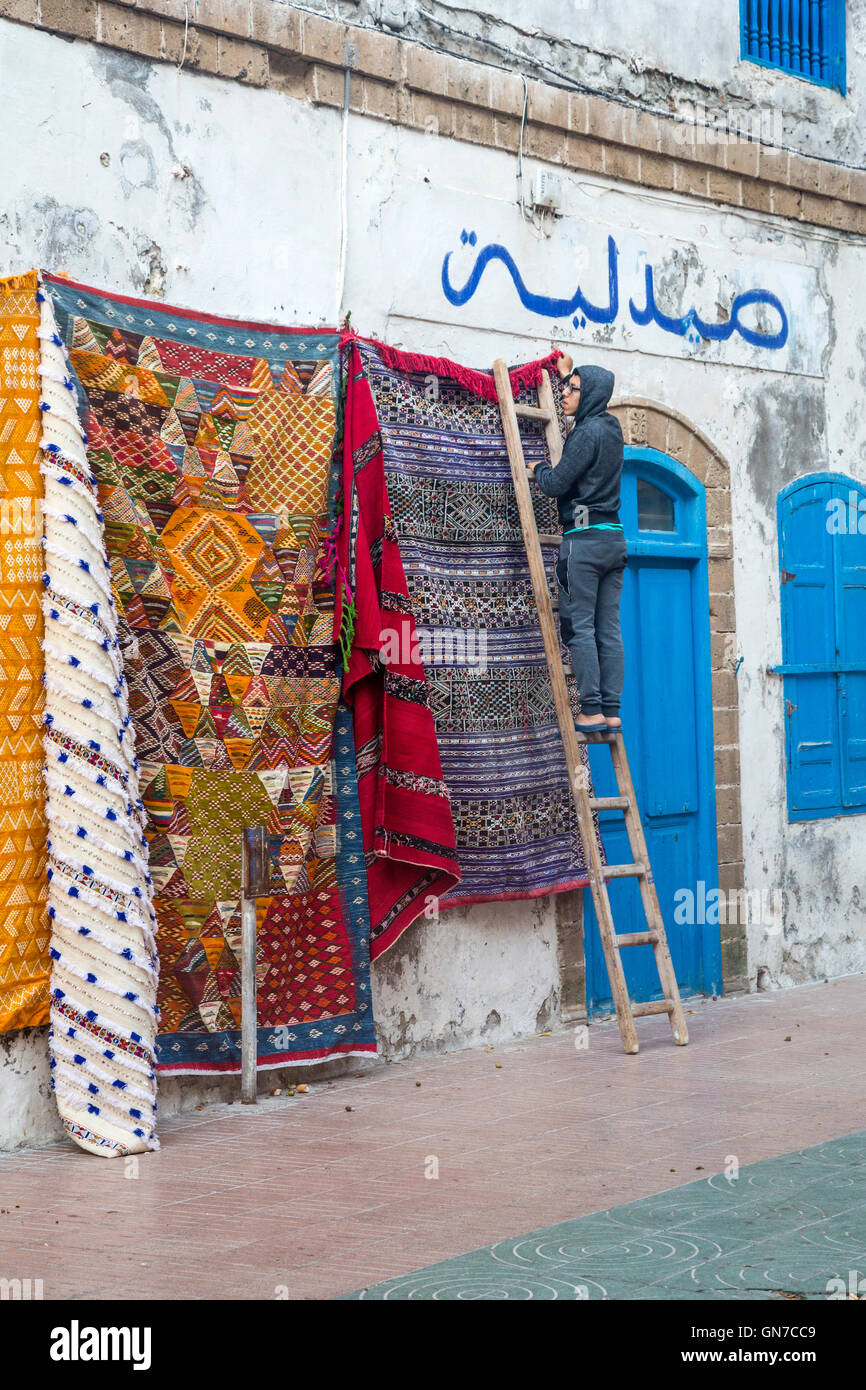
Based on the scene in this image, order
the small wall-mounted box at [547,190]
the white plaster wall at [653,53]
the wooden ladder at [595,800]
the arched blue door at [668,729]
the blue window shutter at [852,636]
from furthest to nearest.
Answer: the blue window shutter at [852,636], the arched blue door at [668,729], the small wall-mounted box at [547,190], the white plaster wall at [653,53], the wooden ladder at [595,800]

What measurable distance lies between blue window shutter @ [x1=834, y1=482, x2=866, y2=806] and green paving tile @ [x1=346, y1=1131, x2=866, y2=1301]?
4.80 metres

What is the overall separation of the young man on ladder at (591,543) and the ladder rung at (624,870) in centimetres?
60

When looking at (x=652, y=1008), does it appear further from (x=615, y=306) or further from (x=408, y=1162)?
(x=615, y=306)

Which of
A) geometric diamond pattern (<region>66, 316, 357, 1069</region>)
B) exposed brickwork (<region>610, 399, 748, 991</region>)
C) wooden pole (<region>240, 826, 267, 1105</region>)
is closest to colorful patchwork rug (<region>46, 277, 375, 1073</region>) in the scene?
geometric diamond pattern (<region>66, 316, 357, 1069</region>)

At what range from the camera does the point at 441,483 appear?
721 centimetres

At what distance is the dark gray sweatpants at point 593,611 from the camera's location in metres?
7.26

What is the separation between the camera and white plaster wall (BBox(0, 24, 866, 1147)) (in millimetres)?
6059

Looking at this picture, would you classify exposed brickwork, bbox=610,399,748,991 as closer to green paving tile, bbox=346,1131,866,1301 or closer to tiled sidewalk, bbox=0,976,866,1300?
tiled sidewalk, bbox=0,976,866,1300

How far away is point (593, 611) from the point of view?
7.31 metres

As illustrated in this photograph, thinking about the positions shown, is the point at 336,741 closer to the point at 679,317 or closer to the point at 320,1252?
the point at 320,1252

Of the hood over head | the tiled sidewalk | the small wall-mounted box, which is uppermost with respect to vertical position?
the small wall-mounted box

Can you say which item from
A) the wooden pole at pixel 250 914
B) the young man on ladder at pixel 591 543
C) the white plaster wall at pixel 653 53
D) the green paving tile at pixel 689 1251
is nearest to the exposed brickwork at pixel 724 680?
the young man on ladder at pixel 591 543

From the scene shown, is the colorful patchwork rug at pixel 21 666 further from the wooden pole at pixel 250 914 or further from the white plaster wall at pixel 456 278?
the wooden pole at pixel 250 914

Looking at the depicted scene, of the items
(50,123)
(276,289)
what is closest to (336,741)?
(276,289)
